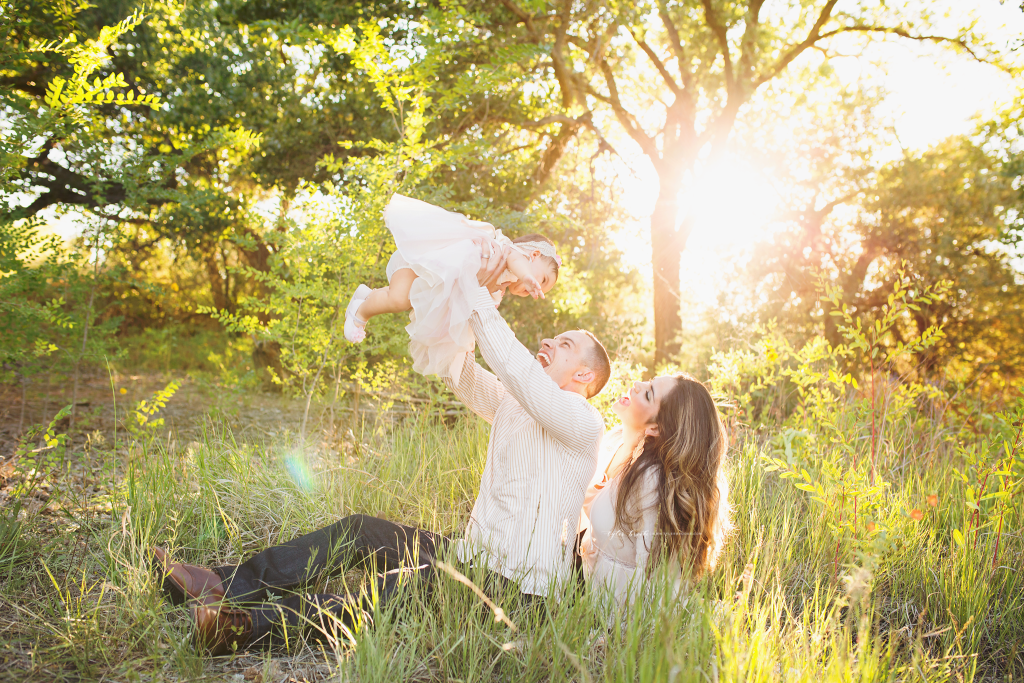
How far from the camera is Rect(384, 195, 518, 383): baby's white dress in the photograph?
7.51ft

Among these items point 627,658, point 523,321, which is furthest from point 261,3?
point 627,658

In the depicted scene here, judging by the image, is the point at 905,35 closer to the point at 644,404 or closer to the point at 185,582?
the point at 644,404

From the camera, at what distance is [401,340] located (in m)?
4.72

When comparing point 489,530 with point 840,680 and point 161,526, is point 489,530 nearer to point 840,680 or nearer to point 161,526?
point 840,680

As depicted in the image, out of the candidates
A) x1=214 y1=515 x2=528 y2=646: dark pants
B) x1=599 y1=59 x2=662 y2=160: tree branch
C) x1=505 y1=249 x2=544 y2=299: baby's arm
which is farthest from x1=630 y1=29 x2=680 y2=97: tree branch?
x1=214 y1=515 x2=528 y2=646: dark pants

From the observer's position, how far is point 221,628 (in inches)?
82.5

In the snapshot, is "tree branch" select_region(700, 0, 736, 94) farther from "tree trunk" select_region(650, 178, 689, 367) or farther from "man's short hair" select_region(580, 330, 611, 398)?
"man's short hair" select_region(580, 330, 611, 398)

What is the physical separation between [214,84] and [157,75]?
63 cm

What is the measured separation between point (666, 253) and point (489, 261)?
7.51 metres

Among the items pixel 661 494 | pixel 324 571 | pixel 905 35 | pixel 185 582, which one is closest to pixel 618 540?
pixel 661 494

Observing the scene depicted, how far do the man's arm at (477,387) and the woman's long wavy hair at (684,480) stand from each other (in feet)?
2.28

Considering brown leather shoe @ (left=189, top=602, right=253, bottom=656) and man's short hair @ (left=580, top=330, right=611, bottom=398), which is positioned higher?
man's short hair @ (left=580, top=330, right=611, bottom=398)

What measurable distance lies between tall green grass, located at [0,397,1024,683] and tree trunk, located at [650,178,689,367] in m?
5.08

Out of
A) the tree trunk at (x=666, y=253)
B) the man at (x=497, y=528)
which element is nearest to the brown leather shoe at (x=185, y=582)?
the man at (x=497, y=528)
